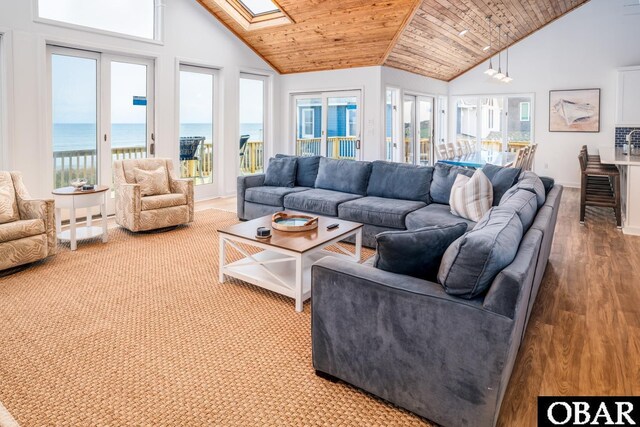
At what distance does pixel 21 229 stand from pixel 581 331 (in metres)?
4.21

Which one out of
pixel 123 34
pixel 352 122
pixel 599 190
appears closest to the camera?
pixel 123 34

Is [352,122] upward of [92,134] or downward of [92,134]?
upward

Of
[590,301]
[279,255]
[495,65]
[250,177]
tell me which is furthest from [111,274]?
[495,65]

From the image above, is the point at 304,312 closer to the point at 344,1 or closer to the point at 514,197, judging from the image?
the point at 514,197

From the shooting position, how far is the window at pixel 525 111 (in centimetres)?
937

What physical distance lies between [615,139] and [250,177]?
7.21 meters

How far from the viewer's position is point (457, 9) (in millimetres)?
6363

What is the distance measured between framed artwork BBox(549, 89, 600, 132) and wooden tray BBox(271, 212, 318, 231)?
7377 millimetres

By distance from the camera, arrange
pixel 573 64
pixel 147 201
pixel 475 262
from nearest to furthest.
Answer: pixel 475 262, pixel 147 201, pixel 573 64

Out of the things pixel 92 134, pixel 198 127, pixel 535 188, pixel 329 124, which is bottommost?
pixel 535 188

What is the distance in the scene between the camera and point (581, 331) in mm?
2738

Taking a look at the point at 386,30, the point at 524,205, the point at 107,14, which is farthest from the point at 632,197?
the point at 107,14

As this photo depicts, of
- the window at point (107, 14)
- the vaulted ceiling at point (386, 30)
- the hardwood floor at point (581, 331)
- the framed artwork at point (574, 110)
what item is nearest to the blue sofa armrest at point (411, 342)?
the hardwood floor at point (581, 331)

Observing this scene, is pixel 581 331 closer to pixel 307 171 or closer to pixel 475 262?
pixel 475 262
